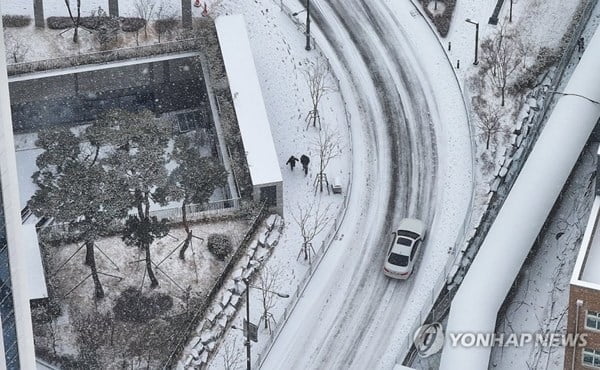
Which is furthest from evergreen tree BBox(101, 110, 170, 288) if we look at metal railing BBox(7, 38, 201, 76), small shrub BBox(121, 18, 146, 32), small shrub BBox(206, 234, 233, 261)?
small shrub BBox(121, 18, 146, 32)

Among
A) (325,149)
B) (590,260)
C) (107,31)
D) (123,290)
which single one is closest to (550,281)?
(590,260)

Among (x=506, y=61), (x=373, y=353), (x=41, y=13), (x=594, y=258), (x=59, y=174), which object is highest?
(x=41, y=13)

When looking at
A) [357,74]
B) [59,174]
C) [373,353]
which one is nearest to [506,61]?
[357,74]

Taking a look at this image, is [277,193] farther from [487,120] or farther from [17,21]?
[17,21]

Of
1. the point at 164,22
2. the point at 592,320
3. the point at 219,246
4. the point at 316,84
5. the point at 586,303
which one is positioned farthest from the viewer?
the point at 164,22

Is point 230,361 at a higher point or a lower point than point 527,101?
lower

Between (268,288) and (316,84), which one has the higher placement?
(316,84)

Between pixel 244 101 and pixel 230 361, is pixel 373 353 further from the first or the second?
pixel 244 101

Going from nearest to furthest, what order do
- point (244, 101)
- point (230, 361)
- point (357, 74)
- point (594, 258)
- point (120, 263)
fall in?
point (594, 258) < point (230, 361) < point (120, 263) < point (244, 101) < point (357, 74)
